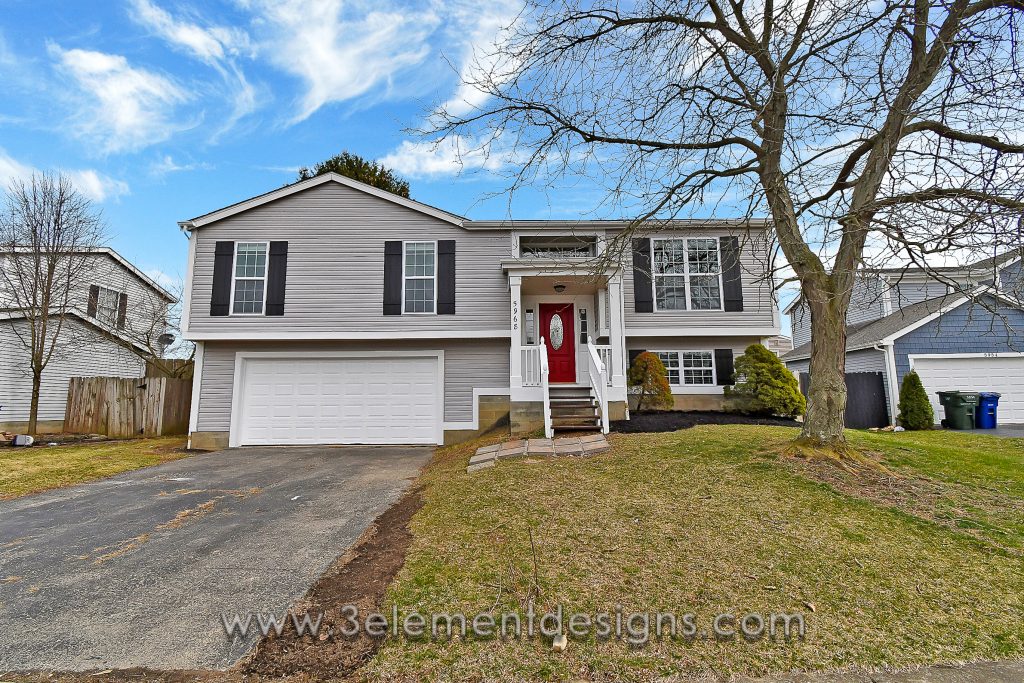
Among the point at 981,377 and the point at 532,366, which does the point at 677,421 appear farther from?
the point at 981,377

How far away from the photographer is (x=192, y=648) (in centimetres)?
269

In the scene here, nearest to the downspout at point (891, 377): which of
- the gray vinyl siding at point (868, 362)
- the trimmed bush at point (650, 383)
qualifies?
the gray vinyl siding at point (868, 362)

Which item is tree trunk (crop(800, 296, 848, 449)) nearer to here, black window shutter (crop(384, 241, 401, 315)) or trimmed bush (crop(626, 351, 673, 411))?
trimmed bush (crop(626, 351, 673, 411))

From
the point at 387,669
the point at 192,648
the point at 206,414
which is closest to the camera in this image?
the point at 387,669

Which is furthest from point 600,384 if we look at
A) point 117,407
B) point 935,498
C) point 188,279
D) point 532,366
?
point 117,407

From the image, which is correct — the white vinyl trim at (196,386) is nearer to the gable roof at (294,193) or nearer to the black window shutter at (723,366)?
the gable roof at (294,193)

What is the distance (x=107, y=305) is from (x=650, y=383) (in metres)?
19.0

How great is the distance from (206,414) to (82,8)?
327 inches

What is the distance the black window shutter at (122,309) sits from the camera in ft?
55.1

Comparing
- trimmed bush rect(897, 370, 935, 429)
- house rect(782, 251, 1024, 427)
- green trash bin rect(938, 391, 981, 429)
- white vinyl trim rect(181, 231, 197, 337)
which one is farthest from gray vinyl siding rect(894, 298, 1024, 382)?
white vinyl trim rect(181, 231, 197, 337)

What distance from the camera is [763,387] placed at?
968cm

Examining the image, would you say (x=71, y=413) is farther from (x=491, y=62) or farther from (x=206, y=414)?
(x=491, y=62)

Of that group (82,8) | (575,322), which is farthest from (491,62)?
(82,8)

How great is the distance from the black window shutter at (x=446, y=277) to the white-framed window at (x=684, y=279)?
476 centimetres
